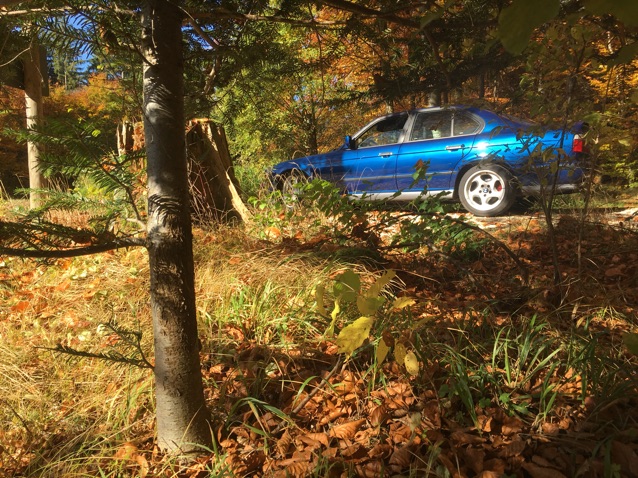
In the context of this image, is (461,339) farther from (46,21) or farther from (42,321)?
(42,321)

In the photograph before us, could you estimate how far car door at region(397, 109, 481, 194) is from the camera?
19.3 feet

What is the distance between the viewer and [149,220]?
1.34 meters

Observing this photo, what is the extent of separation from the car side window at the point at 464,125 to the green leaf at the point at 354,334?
5232 mm

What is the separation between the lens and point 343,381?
1888mm

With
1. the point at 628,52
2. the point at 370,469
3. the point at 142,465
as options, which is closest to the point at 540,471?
the point at 370,469

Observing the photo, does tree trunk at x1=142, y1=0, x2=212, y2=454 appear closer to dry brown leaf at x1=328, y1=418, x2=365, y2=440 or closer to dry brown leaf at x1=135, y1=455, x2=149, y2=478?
dry brown leaf at x1=135, y1=455, x2=149, y2=478

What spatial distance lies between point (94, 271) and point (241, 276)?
134 cm

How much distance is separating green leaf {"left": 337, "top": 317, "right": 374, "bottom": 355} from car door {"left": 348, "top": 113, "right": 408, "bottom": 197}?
17.0 ft

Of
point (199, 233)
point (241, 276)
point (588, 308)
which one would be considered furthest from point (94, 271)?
point (588, 308)

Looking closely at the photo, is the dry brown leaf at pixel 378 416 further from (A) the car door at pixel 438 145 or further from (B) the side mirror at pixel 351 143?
(B) the side mirror at pixel 351 143

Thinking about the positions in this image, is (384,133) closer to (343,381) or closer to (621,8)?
(343,381)

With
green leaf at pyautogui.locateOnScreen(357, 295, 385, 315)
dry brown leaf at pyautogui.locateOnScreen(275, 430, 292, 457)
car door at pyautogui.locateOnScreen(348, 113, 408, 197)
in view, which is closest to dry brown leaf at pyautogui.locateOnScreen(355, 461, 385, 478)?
dry brown leaf at pyautogui.locateOnScreen(275, 430, 292, 457)

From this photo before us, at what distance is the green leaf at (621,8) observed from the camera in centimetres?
54

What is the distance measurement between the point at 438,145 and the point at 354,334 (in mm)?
5340
